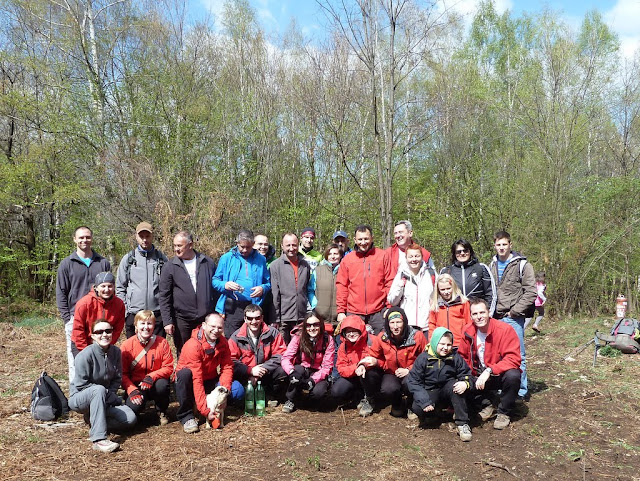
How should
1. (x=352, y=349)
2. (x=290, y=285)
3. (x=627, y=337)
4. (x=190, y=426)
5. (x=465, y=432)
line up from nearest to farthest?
(x=465, y=432)
(x=190, y=426)
(x=352, y=349)
(x=290, y=285)
(x=627, y=337)

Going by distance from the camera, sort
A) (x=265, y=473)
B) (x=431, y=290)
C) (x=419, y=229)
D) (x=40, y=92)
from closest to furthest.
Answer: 1. (x=265, y=473)
2. (x=431, y=290)
3. (x=419, y=229)
4. (x=40, y=92)

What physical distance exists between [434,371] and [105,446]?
2.80 m

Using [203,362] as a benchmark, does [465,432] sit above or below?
below

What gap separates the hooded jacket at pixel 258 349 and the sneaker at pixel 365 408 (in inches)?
36.2

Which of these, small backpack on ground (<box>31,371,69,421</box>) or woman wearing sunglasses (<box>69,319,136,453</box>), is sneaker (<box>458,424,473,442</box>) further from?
small backpack on ground (<box>31,371,69,421</box>)

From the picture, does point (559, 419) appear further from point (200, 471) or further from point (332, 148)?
point (332, 148)

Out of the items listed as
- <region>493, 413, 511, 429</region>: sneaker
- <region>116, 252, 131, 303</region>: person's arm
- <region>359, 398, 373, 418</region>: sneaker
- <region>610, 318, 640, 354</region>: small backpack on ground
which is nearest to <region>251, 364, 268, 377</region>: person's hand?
<region>359, 398, 373, 418</region>: sneaker

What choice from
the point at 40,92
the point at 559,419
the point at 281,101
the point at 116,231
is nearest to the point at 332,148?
the point at 281,101

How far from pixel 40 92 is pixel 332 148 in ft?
29.9

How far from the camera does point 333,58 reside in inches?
463

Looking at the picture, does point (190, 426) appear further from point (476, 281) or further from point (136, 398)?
point (476, 281)

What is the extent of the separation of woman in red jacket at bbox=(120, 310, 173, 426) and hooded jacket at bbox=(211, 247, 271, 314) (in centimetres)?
79

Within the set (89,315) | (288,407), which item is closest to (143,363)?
(89,315)

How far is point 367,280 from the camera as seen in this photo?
502 centimetres
